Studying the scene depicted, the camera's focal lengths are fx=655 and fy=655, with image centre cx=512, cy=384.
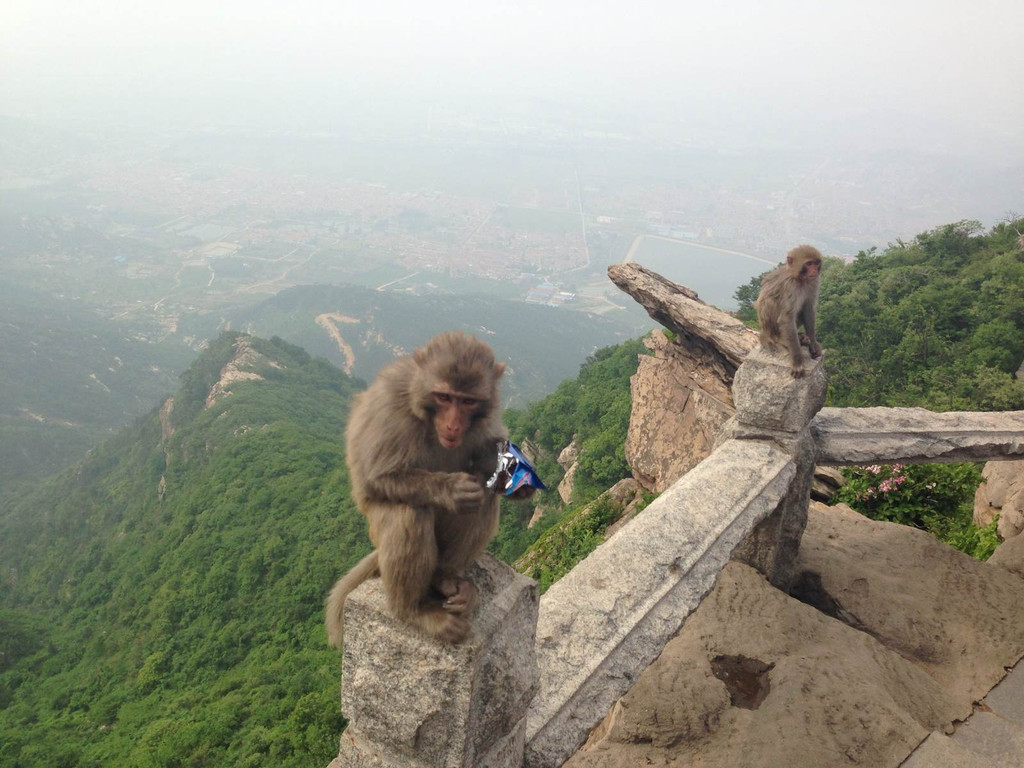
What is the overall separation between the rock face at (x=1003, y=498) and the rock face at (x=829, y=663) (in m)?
0.86

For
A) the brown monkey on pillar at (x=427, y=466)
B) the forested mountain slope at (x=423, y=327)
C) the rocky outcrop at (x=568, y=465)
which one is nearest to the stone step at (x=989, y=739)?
the brown monkey on pillar at (x=427, y=466)

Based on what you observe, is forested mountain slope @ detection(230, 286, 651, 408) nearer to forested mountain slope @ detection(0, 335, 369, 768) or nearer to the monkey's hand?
forested mountain slope @ detection(0, 335, 369, 768)

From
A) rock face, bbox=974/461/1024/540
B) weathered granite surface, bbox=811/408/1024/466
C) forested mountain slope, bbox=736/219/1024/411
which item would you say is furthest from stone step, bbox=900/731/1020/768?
forested mountain slope, bbox=736/219/1024/411

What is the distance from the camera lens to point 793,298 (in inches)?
257

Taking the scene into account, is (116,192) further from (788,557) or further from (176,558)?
(788,557)

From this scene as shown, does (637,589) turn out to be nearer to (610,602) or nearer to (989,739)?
(610,602)

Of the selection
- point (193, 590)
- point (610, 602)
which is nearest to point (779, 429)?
point (610, 602)

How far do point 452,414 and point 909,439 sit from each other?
399 centimetres

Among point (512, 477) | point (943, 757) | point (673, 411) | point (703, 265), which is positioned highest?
point (512, 477)

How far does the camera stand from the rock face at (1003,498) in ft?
18.3

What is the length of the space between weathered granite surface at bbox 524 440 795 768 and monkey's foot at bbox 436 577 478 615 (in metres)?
0.91

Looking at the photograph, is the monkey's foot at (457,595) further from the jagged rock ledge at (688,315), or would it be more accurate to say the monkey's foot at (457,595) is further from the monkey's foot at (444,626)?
the jagged rock ledge at (688,315)

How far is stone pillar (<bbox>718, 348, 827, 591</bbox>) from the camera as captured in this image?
14.6 ft

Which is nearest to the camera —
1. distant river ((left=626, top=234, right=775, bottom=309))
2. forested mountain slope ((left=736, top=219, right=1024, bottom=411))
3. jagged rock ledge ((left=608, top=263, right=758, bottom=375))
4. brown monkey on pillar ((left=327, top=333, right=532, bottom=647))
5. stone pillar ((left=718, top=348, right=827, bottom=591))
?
brown monkey on pillar ((left=327, top=333, right=532, bottom=647))
